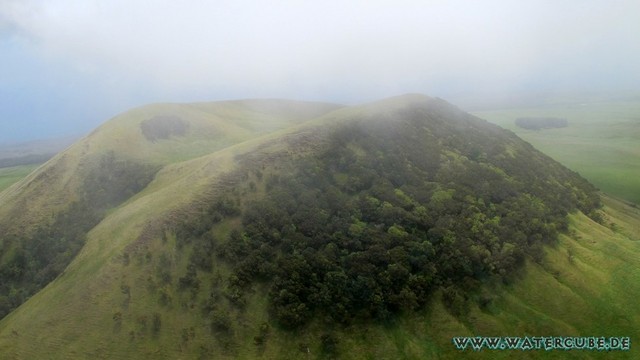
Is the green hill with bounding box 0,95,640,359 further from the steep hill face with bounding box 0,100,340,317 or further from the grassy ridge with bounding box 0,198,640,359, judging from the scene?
the steep hill face with bounding box 0,100,340,317

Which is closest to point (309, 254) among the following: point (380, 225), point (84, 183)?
point (380, 225)

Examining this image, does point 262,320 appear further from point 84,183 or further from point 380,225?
point 84,183

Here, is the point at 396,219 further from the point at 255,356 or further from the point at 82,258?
the point at 82,258

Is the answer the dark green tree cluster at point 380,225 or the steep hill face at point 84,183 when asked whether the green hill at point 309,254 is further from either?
the steep hill face at point 84,183

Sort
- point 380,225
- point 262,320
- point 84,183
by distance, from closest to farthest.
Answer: point 262,320 → point 380,225 → point 84,183

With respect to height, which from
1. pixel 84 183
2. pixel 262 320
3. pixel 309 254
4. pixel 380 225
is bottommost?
pixel 262 320

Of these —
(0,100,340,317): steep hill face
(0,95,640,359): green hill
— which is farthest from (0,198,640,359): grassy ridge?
(0,100,340,317): steep hill face

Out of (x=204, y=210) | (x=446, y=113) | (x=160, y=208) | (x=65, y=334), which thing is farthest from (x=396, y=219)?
(x=446, y=113)

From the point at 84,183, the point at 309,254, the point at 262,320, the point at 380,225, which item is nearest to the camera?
the point at 262,320

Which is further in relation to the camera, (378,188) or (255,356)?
(378,188)
